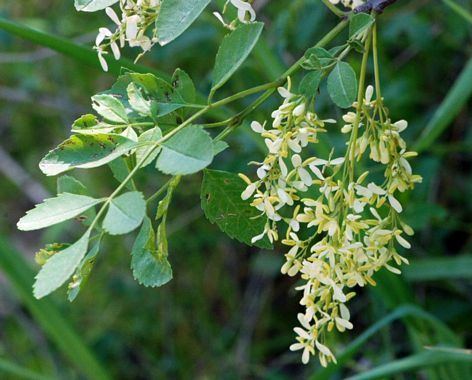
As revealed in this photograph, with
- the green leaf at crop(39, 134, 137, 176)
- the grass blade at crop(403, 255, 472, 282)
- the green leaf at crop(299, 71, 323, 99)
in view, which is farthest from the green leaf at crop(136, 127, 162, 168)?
the grass blade at crop(403, 255, 472, 282)

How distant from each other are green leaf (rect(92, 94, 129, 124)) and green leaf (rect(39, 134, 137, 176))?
2cm

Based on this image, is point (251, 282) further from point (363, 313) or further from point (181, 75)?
point (181, 75)

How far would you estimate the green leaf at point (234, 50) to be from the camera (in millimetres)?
569

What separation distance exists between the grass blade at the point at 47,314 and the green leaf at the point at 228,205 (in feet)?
2.45

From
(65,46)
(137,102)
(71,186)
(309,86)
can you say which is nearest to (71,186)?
(71,186)

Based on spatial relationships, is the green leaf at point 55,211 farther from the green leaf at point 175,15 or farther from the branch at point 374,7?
the branch at point 374,7

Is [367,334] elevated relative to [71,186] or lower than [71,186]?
lower

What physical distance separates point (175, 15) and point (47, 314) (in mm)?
876

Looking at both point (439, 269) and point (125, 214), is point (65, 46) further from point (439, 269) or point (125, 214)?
→ point (439, 269)

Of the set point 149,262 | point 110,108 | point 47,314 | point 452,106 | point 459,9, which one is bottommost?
point 47,314

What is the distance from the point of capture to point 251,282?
72.2 inches

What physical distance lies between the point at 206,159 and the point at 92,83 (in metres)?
1.59

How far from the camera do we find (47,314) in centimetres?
132

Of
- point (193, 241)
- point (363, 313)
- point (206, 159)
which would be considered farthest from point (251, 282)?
point (206, 159)
